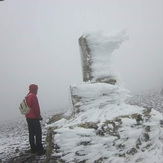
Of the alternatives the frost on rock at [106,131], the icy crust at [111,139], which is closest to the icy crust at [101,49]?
the frost on rock at [106,131]

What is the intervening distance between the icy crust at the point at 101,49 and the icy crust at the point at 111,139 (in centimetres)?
174

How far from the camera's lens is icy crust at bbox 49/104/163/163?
3574 mm

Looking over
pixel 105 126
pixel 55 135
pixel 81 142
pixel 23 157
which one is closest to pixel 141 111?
pixel 105 126

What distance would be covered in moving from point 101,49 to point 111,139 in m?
3.27

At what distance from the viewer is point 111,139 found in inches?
145

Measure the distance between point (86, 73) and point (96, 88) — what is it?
101cm

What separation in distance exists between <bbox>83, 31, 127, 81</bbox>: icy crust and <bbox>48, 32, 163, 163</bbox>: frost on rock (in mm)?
375

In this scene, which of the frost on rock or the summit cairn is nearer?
the frost on rock

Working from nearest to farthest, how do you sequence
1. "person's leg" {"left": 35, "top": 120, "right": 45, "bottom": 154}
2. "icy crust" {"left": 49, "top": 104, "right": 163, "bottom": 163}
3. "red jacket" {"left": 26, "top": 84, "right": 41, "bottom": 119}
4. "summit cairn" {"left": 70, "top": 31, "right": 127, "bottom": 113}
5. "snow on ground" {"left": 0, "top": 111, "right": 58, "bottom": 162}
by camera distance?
"icy crust" {"left": 49, "top": 104, "right": 163, "bottom": 163}
"red jacket" {"left": 26, "top": 84, "right": 41, "bottom": 119}
"person's leg" {"left": 35, "top": 120, "right": 45, "bottom": 154}
"summit cairn" {"left": 70, "top": 31, "right": 127, "bottom": 113}
"snow on ground" {"left": 0, "top": 111, "right": 58, "bottom": 162}

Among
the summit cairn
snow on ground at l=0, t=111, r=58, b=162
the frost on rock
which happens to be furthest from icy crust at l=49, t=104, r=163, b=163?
snow on ground at l=0, t=111, r=58, b=162

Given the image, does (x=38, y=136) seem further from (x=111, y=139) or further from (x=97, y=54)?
(x=97, y=54)

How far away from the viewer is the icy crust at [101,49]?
5.49 metres

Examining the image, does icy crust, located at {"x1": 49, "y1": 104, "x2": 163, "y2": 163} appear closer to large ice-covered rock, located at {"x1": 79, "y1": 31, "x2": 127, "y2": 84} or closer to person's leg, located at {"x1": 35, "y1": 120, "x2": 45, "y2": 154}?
person's leg, located at {"x1": 35, "y1": 120, "x2": 45, "y2": 154}

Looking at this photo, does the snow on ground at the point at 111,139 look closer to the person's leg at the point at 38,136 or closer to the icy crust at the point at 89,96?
the icy crust at the point at 89,96
